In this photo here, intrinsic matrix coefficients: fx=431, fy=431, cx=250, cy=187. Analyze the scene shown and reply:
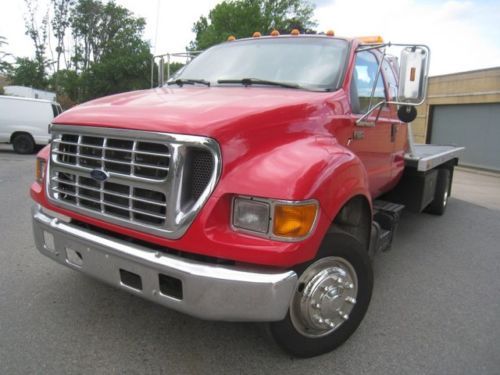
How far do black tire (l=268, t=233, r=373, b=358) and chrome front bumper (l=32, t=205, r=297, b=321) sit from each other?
279 millimetres

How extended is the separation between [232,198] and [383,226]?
2.25 meters

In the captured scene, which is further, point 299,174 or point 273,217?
point 299,174

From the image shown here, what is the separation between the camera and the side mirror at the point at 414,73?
321cm

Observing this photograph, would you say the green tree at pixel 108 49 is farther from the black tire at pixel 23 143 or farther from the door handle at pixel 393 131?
the door handle at pixel 393 131

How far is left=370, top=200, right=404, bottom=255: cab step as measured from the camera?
141 inches

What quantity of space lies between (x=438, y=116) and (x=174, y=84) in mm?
19334

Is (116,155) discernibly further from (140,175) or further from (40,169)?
(40,169)

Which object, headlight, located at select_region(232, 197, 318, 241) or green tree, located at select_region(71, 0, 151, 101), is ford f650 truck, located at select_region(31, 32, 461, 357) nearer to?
headlight, located at select_region(232, 197, 318, 241)

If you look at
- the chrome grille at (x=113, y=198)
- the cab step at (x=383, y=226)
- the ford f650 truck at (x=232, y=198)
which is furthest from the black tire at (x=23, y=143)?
the cab step at (x=383, y=226)

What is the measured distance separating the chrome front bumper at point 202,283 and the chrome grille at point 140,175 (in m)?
0.17

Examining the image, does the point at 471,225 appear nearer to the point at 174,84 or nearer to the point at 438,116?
the point at 174,84

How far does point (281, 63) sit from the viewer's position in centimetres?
367

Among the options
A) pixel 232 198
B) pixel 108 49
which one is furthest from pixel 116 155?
pixel 108 49

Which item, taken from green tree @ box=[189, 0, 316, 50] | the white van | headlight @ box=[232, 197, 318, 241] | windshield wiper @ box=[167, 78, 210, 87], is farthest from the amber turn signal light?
green tree @ box=[189, 0, 316, 50]
